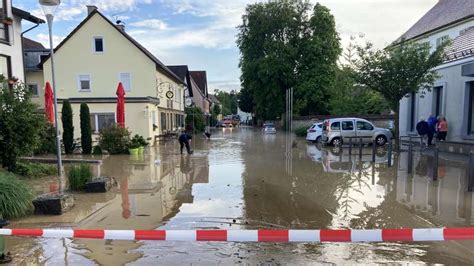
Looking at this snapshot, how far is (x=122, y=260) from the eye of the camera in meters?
4.86

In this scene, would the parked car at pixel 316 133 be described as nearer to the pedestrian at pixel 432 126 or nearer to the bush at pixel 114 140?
the pedestrian at pixel 432 126

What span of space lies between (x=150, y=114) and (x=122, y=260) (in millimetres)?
22235

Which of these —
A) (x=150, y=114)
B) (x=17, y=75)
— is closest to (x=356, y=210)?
(x=17, y=75)

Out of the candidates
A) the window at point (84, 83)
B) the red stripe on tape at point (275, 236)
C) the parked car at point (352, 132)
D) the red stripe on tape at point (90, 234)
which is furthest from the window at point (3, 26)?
the parked car at point (352, 132)

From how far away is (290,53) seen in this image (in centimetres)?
4294

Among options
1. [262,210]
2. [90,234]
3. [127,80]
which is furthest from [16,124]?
[127,80]

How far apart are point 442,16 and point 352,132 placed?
12.1 metres

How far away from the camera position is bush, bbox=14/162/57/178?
11.2m

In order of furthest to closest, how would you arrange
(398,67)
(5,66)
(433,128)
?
(433,128) → (5,66) → (398,67)

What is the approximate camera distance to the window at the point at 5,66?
17.2 meters

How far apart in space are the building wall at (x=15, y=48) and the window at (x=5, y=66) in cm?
17

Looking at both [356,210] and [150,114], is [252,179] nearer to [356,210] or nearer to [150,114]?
[356,210]

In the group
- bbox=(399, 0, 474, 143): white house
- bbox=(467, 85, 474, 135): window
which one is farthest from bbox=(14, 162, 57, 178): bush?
bbox=(467, 85, 474, 135): window

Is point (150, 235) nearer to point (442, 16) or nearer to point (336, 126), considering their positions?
point (336, 126)
